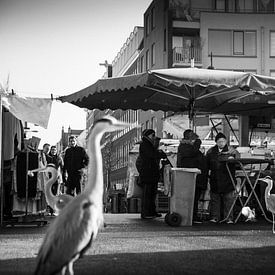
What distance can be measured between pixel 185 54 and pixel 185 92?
30484mm

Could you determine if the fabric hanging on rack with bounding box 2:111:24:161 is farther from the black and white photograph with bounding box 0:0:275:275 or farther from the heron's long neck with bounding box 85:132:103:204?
the heron's long neck with bounding box 85:132:103:204

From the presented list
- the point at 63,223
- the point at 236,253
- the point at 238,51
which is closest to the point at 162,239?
the point at 236,253

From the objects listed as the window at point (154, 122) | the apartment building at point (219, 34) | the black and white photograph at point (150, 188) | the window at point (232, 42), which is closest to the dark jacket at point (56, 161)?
the black and white photograph at point (150, 188)

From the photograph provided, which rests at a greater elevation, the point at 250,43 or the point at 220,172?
the point at 250,43

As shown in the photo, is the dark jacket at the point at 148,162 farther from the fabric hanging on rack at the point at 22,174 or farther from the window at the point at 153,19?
the window at the point at 153,19

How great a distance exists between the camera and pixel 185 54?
44469mm

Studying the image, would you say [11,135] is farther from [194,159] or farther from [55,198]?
[194,159]

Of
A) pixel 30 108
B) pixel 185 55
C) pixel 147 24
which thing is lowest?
pixel 30 108

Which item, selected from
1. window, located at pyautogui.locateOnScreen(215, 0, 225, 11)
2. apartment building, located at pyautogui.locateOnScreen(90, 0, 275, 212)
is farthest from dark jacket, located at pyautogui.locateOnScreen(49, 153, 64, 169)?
window, located at pyautogui.locateOnScreen(215, 0, 225, 11)

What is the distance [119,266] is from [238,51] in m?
39.6

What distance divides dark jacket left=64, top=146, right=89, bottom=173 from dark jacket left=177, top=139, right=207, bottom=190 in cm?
305

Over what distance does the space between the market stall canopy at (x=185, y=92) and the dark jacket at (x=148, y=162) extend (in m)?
1.28

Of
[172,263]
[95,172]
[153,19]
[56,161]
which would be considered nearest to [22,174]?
[56,161]

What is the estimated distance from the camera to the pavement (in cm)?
682
